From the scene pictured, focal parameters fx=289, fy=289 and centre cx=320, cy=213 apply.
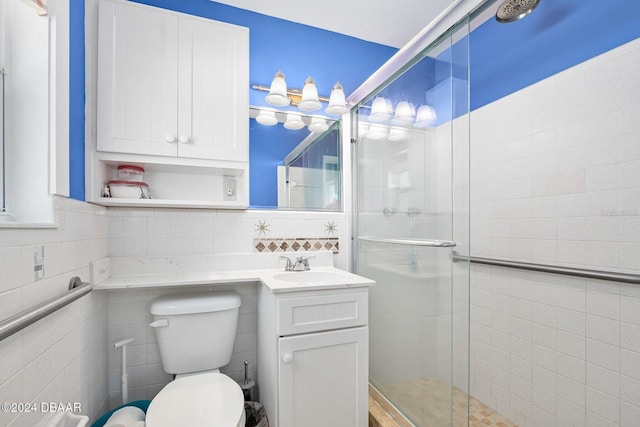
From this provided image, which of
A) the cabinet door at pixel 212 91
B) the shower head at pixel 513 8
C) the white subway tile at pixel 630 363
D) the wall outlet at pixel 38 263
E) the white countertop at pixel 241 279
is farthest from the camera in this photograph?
the cabinet door at pixel 212 91

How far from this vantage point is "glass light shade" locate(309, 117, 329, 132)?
198 centimetres

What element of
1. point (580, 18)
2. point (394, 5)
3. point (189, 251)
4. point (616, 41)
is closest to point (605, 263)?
point (616, 41)

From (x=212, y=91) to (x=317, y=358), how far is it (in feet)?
4.70

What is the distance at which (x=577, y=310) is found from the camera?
52.4 inches

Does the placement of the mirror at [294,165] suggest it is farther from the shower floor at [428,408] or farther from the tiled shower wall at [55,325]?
the shower floor at [428,408]

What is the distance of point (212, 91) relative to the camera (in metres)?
1.51

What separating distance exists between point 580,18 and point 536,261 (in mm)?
1187

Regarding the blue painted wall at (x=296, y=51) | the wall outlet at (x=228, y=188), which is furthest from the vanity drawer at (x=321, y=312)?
the blue painted wall at (x=296, y=51)

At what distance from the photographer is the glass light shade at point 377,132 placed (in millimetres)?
1729

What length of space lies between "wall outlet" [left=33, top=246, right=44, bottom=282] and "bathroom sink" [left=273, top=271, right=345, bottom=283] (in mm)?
977

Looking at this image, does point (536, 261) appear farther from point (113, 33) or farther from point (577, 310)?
point (113, 33)

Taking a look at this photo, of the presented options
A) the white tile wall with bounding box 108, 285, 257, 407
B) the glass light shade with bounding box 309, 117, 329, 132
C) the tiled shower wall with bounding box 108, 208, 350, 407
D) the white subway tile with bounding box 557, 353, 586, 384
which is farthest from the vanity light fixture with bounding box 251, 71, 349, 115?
the white subway tile with bounding box 557, 353, 586, 384

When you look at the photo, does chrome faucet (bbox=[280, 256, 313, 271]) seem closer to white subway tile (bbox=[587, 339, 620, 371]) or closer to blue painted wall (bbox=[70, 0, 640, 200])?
blue painted wall (bbox=[70, 0, 640, 200])

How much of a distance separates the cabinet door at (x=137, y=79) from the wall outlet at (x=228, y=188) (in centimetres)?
36
